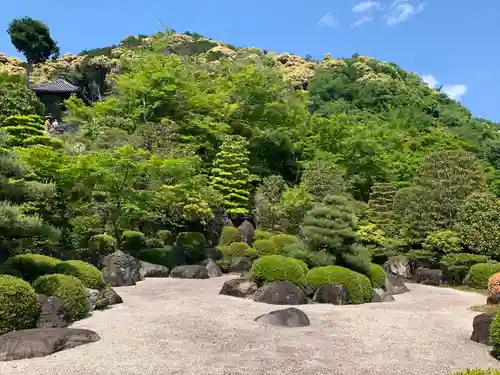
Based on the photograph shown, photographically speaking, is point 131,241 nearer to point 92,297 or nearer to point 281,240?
point 281,240

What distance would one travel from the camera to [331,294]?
10406mm

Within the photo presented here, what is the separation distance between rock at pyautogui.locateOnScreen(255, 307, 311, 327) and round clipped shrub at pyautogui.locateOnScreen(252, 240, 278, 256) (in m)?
9.40

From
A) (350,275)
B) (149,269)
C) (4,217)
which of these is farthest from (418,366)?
(149,269)

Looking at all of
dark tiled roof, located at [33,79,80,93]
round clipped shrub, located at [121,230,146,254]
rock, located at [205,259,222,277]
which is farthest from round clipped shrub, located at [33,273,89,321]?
dark tiled roof, located at [33,79,80,93]

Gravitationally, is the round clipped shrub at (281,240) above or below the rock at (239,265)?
above

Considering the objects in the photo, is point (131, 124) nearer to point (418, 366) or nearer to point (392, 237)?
point (392, 237)

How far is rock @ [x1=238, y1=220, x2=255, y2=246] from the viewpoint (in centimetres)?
1953

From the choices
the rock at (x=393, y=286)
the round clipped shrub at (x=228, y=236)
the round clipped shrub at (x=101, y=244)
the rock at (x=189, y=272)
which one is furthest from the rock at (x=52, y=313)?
the round clipped shrub at (x=228, y=236)

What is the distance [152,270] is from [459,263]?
963cm

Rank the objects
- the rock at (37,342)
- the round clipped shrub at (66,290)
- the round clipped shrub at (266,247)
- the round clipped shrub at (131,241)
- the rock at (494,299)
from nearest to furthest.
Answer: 1. the rock at (37,342)
2. the round clipped shrub at (66,290)
3. the rock at (494,299)
4. the round clipped shrub at (131,241)
5. the round clipped shrub at (266,247)

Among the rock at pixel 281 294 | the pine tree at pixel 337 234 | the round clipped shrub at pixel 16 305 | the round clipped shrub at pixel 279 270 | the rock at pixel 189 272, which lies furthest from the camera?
the rock at pixel 189 272

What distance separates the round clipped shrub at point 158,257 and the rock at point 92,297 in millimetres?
6281

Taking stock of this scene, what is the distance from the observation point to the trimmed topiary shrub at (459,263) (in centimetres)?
1491

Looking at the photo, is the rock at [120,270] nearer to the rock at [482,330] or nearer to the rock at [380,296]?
the rock at [380,296]
